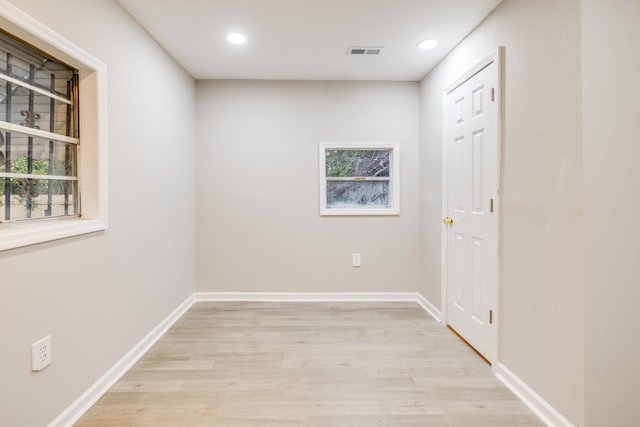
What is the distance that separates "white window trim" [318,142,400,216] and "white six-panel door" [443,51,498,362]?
2.49 ft

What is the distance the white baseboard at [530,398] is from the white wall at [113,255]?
2476 millimetres

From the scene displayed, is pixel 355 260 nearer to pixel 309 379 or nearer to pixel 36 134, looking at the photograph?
pixel 309 379

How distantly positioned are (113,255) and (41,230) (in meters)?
0.62

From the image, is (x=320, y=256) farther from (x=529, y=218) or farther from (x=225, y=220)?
(x=529, y=218)

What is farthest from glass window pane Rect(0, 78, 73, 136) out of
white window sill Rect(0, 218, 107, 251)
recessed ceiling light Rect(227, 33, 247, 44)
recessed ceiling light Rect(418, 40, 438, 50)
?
recessed ceiling light Rect(418, 40, 438, 50)

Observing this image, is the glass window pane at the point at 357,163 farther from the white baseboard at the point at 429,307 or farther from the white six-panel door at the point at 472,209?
the white baseboard at the point at 429,307

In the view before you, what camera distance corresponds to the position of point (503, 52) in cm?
219

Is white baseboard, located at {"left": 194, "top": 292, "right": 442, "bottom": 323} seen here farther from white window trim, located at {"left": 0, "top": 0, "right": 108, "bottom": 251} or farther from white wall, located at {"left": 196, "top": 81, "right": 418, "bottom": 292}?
white window trim, located at {"left": 0, "top": 0, "right": 108, "bottom": 251}

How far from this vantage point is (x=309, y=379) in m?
2.19

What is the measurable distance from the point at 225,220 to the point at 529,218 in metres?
2.92

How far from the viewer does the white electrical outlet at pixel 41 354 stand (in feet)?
5.08

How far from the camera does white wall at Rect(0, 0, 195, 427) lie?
4.96 ft

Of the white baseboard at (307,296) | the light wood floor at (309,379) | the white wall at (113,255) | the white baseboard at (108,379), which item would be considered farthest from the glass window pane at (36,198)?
the white baseboard at (307,296)

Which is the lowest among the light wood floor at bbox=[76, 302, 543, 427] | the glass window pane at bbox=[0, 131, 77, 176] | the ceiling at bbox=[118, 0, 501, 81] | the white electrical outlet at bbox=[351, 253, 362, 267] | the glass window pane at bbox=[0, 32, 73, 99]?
the light wood floor at bbox=[76, 302, 543, 427]
